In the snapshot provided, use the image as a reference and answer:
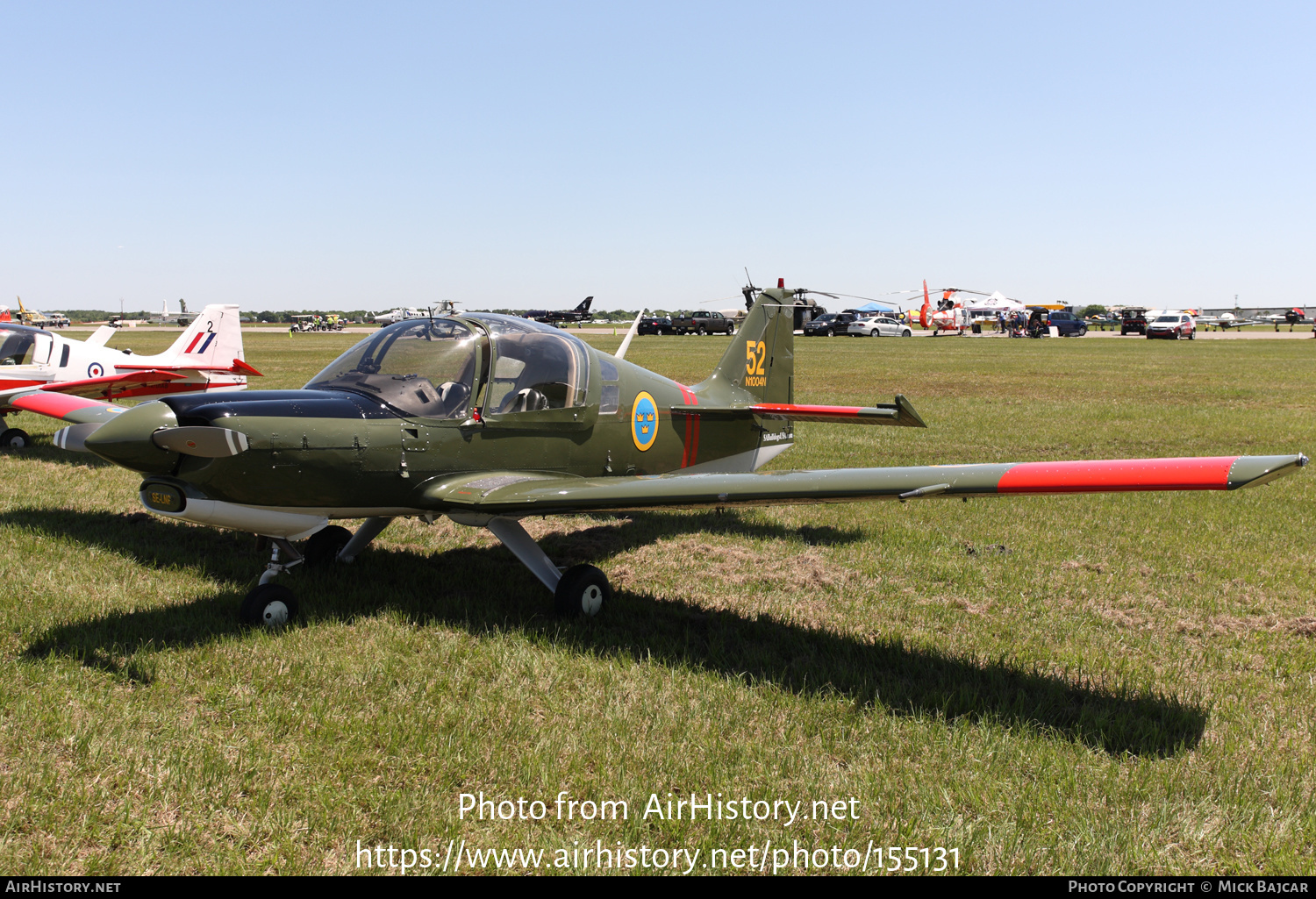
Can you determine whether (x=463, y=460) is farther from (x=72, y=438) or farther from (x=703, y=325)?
(x=703, y=325)

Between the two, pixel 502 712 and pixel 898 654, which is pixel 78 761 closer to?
pixel 502 712

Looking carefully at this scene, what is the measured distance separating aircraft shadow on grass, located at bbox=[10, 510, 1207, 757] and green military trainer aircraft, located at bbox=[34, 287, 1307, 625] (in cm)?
39

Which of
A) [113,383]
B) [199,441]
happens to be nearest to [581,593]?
[199,441]

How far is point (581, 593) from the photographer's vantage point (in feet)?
18.7

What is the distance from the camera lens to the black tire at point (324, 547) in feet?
22.7

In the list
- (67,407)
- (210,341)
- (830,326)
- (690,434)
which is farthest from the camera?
(830,326)

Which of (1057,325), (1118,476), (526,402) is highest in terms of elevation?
(1057,325)

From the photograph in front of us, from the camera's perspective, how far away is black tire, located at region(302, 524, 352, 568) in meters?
6.93

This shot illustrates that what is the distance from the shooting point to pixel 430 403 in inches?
225

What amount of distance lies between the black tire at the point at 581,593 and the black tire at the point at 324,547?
232 cm

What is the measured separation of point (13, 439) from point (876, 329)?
5534 centimetres

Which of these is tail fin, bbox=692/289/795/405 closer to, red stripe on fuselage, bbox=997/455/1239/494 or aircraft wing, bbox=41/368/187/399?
red stripe on fuselage, bbox=997/455/1239/494

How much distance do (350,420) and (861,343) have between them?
4679cm
